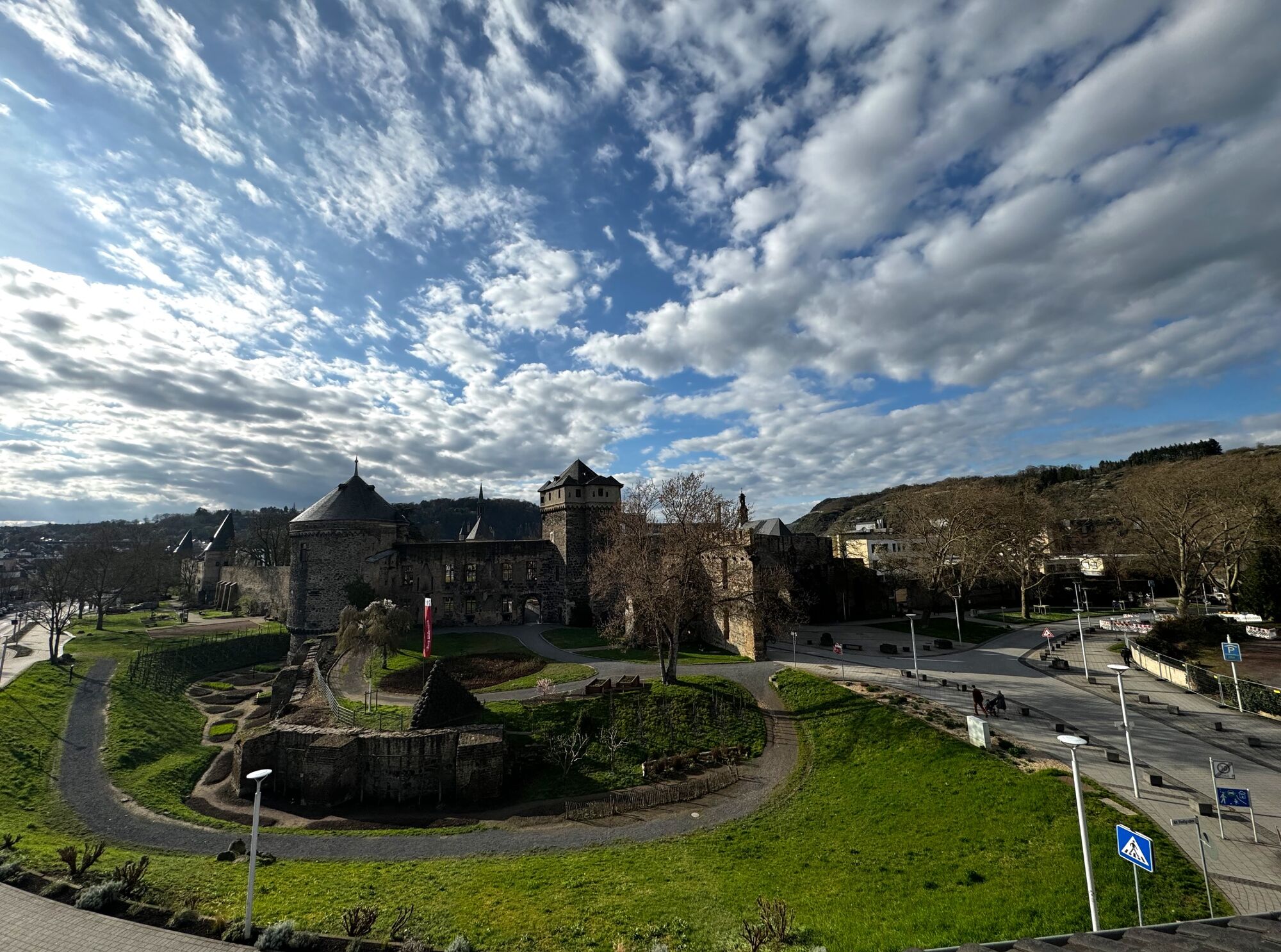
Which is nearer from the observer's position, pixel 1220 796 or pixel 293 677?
pixel 1220 796

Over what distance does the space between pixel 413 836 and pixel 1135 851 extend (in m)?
19.0

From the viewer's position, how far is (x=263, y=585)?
59.2m

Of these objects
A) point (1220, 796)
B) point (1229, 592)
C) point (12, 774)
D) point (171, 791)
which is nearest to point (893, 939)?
point (1220, 796)

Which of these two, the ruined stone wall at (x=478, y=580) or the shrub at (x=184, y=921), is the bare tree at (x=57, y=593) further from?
the shrub at (x=184, y=921)

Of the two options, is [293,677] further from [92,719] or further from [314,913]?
[314,913]

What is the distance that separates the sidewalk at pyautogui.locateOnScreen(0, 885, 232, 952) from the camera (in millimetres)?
10273

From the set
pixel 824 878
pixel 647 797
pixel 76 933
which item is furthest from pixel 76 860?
pixel 824 878

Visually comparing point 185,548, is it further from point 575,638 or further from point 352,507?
point 575,638

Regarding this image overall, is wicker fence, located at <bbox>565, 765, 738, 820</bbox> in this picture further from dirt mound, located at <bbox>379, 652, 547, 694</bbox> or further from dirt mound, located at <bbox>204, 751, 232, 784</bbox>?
dirt mound, located at <bbox>204, 751, 232, 784</bbox>

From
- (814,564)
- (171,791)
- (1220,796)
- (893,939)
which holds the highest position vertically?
(814,564)

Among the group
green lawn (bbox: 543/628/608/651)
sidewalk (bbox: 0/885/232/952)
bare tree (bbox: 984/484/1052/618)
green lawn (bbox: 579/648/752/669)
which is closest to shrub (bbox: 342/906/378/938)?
sidewalk (bbox: 0/885/232/952)

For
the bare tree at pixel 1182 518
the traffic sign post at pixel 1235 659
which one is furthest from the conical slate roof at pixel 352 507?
the bare tree at pixel 1182 518

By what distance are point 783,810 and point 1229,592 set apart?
4720 cm

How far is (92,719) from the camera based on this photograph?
27.0 metres
